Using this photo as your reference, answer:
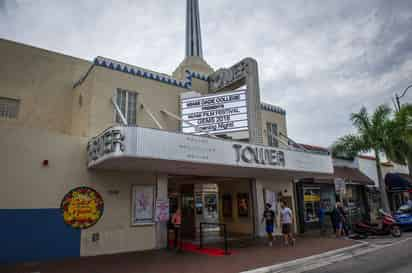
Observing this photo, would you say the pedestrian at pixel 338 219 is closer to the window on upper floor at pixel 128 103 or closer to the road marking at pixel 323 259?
the road marking at pixel 323 259

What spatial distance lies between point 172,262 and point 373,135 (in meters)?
16.9

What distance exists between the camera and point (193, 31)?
21109 mm

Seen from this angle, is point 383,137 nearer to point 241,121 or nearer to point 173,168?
point 241,121

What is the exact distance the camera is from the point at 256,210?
15375 millimetres

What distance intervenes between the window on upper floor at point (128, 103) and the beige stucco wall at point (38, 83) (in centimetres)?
320

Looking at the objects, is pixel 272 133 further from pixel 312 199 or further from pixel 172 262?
pixel 172 262

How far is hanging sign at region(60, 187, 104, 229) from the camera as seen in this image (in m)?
10.3

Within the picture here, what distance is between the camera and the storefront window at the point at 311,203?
1861 cm

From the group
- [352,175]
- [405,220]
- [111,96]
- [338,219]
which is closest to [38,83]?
[111,96]

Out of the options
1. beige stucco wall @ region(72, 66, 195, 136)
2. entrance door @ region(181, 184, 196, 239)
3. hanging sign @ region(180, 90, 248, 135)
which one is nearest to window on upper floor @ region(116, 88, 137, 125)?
beige stucco wall @ region(72, 66, 195, 136)

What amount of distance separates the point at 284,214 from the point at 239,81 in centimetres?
727

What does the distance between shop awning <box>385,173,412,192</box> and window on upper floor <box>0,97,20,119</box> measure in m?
27.5

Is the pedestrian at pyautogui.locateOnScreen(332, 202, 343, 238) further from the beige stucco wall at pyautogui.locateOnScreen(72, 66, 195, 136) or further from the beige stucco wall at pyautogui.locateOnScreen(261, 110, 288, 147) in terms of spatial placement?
the beige stucco wall at pyautogui.locateOnScreen(72, 66, 195, 136)

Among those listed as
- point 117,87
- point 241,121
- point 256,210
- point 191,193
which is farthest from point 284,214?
point 117,87
